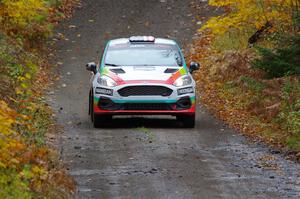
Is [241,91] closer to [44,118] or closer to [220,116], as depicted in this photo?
[220,116]

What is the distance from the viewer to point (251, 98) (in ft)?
70.0

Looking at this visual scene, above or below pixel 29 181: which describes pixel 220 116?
below

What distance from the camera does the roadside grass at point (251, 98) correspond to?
55.2 feet

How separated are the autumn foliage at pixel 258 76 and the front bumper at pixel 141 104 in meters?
1.45

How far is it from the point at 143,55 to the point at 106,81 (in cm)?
144

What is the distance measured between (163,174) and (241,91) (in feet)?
34.4

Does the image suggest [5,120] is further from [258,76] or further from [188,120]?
[258,76]

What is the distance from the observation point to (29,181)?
1050 cm

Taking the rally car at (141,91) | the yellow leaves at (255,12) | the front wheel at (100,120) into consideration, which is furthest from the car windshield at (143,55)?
the yellow leaves at (255,12)

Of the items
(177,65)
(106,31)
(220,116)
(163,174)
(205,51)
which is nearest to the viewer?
(163,174)

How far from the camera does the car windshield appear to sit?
1869 cm

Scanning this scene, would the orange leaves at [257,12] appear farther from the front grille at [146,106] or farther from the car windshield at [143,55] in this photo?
the front grille at [146,106]

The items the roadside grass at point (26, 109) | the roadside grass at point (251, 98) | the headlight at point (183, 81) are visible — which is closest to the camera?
the roadside grass at point (26, 109)

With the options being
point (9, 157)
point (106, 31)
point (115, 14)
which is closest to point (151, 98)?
point (9, 157)
